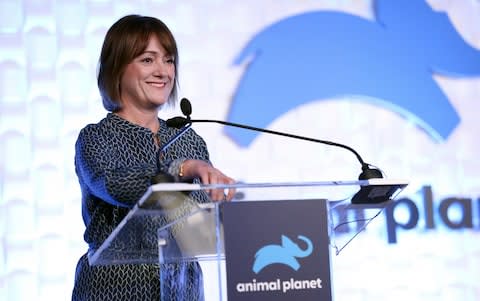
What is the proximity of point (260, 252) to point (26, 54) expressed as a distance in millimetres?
2275

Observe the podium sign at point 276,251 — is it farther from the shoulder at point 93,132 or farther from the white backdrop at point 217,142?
the white backdrop at point 217,142

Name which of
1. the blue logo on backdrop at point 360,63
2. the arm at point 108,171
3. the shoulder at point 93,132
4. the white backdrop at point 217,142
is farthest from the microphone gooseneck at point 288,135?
the blue logo on backdrop at point 360,63

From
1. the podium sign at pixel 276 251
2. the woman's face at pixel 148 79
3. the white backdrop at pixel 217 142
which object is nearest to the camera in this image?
the podium sign at pixel 276 251

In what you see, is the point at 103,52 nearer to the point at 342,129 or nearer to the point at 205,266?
the point at 205,266

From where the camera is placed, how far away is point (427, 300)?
3896mm

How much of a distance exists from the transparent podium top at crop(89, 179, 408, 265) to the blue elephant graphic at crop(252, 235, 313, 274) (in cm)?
7

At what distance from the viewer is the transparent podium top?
1532mm

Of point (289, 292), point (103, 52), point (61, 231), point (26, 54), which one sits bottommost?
point (289, 292)

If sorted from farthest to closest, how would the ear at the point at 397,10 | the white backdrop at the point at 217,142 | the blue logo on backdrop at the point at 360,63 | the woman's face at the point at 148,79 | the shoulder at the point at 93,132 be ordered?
the ear at the point at 397,10, the blue logo on backdrop at the point at 360,63, the white backdrop at the point at 217,142, the woman's face at the point at 148,79, the shoulder at the point at 93,132

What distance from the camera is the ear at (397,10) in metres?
4.04

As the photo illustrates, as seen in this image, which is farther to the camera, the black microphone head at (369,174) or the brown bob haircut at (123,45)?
the brown bob haircut at (123,45)

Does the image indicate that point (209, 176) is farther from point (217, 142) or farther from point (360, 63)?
point (360, 63)

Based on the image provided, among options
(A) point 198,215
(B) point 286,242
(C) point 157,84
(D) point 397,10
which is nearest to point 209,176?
(A) point 198,215

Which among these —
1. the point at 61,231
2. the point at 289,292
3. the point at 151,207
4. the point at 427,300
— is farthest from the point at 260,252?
the point at 427,300
